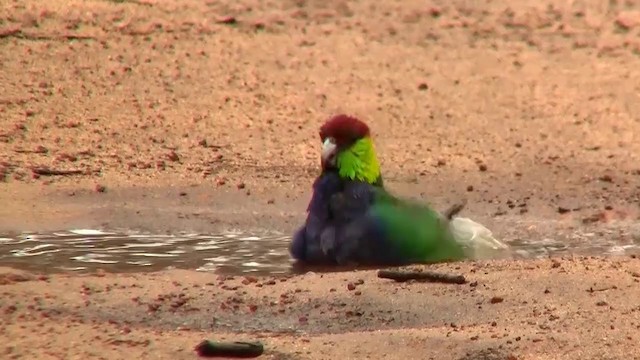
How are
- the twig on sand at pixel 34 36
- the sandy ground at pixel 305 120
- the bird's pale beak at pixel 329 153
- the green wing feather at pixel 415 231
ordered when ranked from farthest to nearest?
the twig on sand at pixel 34 36, the bird's pale beak at pixel 329 153, the green wing feather at pixel 415 231, the sandy ground at pixel 305 120

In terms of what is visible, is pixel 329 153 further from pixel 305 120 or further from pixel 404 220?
pixel 305 120

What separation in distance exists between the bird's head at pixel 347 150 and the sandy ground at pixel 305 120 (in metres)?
1.09

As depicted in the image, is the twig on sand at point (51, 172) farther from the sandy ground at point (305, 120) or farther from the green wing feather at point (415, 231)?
the green wing feather at point (415, 231)

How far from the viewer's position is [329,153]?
347 inches

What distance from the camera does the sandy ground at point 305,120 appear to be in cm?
776

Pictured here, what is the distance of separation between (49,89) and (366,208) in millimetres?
4700

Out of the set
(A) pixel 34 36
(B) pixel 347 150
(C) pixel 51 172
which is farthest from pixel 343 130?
(A) pixel 34 36

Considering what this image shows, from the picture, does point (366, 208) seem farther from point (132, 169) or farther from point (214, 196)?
point (132, 169)

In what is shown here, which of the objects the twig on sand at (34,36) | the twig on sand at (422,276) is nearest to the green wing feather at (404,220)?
the twig on sand at (422,276)

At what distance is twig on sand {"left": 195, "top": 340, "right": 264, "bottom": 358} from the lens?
619cm

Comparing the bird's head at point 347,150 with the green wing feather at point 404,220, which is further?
the bird's head at point 347,150

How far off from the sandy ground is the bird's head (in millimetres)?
1092

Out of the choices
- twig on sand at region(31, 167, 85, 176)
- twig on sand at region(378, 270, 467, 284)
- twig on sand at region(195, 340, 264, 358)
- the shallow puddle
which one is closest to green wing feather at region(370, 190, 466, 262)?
the shallow puddle

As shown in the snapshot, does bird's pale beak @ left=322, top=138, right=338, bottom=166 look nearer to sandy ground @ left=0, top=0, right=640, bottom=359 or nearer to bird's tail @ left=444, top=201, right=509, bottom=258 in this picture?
bird's tail @ left=444, top=201, right=509, bottom=258
